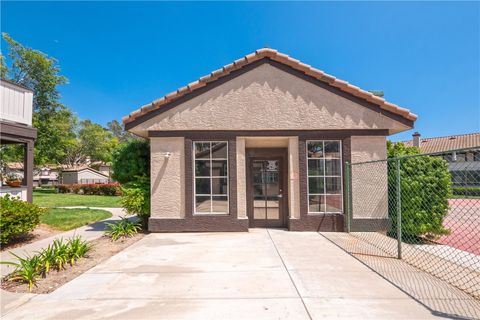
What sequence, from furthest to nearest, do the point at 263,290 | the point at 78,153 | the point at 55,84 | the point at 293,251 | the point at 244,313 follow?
the point at 78,153 < the point at 55,84 < the point at 293,251 < the point at 263,290 < the point at 244,313

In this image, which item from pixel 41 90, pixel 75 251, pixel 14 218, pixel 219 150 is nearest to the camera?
pixel 75 251

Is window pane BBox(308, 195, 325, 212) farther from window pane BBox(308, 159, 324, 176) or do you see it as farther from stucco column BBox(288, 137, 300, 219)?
window pane BBox(308, 159, 324, 176)

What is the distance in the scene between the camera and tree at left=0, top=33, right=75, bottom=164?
27297mm

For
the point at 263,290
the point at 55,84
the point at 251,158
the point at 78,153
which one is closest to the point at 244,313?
the point at 263,290

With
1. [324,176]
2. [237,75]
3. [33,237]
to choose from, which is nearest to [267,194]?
[324,176]

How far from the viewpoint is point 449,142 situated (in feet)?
111

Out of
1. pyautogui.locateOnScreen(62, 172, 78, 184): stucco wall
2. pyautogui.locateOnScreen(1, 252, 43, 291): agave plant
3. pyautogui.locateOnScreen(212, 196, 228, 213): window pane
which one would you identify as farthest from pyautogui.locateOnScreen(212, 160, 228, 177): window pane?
pyautogui.locateOnScreen(62, 172, 78, 184): stucco wall

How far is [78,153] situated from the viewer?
51.1m

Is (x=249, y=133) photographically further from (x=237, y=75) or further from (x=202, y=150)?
(x=237, y=75)

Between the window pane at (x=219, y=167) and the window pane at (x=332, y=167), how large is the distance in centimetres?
334

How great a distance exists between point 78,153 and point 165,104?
52312 millimetres

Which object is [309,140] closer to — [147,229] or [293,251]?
[293,251]

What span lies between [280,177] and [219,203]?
2.33m

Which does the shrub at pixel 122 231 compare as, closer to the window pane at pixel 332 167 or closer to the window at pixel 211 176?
the window at pixel 211 176
